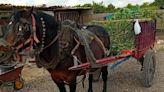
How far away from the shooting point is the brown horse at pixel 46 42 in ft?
14.2

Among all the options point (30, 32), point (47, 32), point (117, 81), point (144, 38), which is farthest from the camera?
point (117, 81)

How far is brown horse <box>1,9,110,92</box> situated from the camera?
4.32m

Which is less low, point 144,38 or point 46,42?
point 46,42

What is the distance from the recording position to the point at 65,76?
5.16 meters

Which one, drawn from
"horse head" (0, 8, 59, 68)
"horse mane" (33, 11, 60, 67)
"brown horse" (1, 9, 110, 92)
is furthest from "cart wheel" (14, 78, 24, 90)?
"horse head" (0, 8, 59, 68)

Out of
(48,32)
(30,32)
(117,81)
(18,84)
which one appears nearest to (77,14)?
(117,81)

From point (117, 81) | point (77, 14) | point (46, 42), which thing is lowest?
point (117, 81)

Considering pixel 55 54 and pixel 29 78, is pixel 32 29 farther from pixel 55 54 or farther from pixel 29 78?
pixel 29 78

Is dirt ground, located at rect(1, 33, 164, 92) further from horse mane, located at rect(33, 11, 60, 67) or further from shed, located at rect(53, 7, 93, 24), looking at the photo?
shed, located at rect(53, 7, 93, 24)

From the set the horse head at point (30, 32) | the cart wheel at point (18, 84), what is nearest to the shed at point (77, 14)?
the cart wheel at point (18, 84)

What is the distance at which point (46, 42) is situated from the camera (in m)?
4.77

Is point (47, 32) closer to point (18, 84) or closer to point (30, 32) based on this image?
point (30, 32)

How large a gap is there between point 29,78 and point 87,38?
12.8 ft

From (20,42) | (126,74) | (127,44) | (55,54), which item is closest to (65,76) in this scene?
(55,54)
